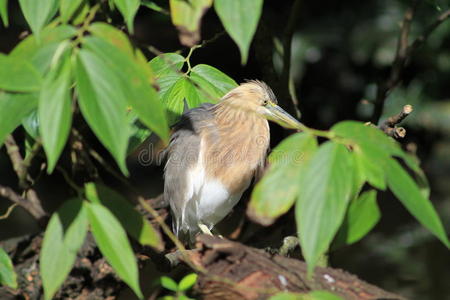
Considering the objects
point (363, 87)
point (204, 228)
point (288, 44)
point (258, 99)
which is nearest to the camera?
point (288, 44)

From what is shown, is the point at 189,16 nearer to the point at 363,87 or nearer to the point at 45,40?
the point at 45,40

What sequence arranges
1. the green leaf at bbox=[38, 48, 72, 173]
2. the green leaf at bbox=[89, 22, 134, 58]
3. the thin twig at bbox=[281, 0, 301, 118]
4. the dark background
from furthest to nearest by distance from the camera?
the dark background → the thin twig at bbox=[281, 0, 301, 118] → the green leaf at bbox=[89, 22, 134, 58] → the green leaf at bbox=[38, 48, 72, 173]

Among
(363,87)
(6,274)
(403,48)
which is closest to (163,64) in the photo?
(6,274)

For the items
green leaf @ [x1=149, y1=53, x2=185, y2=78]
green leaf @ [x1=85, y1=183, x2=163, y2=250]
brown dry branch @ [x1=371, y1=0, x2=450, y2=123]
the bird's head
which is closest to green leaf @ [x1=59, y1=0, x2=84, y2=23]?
green leaf @ [x1=85, y1=183, x2=163, y2=250]

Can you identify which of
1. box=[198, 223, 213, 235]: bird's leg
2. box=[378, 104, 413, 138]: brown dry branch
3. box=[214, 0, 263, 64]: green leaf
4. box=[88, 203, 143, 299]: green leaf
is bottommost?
box=[198, 223, 213, 235]: bird's leg

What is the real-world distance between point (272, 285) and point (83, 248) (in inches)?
41.0

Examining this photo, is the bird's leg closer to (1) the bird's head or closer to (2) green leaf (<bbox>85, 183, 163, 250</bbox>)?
(1) the bird's head

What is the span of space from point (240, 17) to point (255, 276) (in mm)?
757

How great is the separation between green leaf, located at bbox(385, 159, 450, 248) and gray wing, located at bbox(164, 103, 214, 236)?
1725mm

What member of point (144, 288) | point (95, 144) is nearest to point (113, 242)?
point (144, 288)

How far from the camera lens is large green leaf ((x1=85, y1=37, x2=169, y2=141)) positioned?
886 millimetres

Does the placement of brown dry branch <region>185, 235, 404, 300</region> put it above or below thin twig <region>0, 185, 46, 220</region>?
below

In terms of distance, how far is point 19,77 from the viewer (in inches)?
34.8

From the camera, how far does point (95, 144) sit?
5258 millimetres
